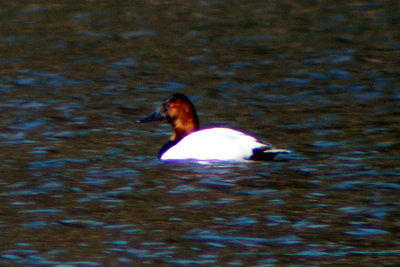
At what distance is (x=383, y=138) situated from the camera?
11.0 m

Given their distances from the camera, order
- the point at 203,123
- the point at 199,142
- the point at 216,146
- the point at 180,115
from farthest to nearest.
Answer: the point at 203,123 < the point at 180,115 < the point at 199,142 < the point at 216,146

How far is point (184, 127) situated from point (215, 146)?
0.86 metres

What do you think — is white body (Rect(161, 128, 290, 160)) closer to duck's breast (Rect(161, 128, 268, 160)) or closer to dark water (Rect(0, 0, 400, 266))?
duck's breast (Rect(161, 128, 268, 160))

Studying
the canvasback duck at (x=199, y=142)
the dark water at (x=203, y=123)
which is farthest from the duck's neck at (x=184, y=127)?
the dark water at (x=203, y=123)

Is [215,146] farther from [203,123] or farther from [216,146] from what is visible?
[203,123]

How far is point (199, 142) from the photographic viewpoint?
409 inches

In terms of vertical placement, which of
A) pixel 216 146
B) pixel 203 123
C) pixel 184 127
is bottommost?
pixel 216 146

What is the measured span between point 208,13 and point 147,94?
661 cm

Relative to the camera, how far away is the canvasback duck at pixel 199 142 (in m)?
10.1

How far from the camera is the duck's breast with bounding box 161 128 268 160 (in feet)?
33.2

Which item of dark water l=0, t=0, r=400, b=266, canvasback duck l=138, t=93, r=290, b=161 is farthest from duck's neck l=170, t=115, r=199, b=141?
dark water l=0, t=0, r=400, b=266

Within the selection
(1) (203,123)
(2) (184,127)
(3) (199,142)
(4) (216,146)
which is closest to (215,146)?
(4) (216,146)

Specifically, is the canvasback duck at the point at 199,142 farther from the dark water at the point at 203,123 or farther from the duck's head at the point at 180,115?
the dark water at the point at 203,123

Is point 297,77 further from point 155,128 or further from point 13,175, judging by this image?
point 13,175
